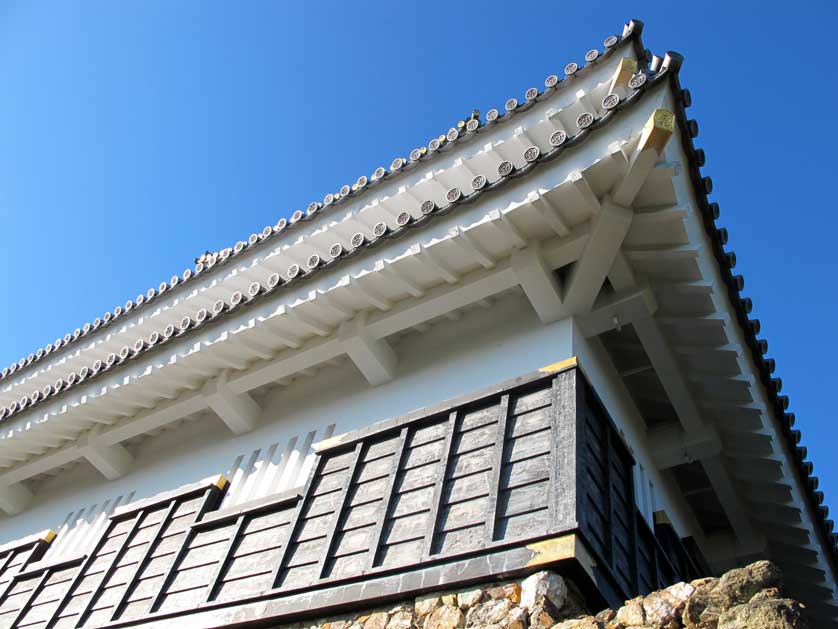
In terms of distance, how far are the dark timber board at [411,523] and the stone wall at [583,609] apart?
127 millimetres

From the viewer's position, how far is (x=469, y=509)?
5.09 m

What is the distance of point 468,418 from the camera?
5.82 metres

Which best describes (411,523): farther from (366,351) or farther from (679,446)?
(679,446)

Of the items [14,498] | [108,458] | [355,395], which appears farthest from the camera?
[14,498]

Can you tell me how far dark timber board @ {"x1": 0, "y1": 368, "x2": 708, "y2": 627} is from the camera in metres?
4.86

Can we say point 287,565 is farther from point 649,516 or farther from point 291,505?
point 649,516

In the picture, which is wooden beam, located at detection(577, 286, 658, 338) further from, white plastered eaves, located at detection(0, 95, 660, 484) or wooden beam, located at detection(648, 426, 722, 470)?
wooden beam, located at detection(648, 426, 722, 470)

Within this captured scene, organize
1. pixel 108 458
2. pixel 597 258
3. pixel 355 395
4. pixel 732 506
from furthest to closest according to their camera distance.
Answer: pixel 108 458, pixel 732 506, pixel 355 395, pixel 597 258

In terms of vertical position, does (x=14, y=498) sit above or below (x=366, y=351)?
below

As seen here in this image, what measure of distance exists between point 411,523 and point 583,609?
1305 millimetres

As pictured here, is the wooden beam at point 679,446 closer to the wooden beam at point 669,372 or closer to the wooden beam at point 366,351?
the wooden beam at point 669,372

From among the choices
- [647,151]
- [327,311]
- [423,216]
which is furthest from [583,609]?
[327,311]

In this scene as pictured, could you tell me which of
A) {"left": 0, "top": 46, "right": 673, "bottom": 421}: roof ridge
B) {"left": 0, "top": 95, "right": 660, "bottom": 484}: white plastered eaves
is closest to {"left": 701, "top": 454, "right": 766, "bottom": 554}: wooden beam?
{"left": 0, "top": 95, "right": 660, "bottom": 484}: white plastered eaves

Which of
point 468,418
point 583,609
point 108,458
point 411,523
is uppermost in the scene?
point 108,458
